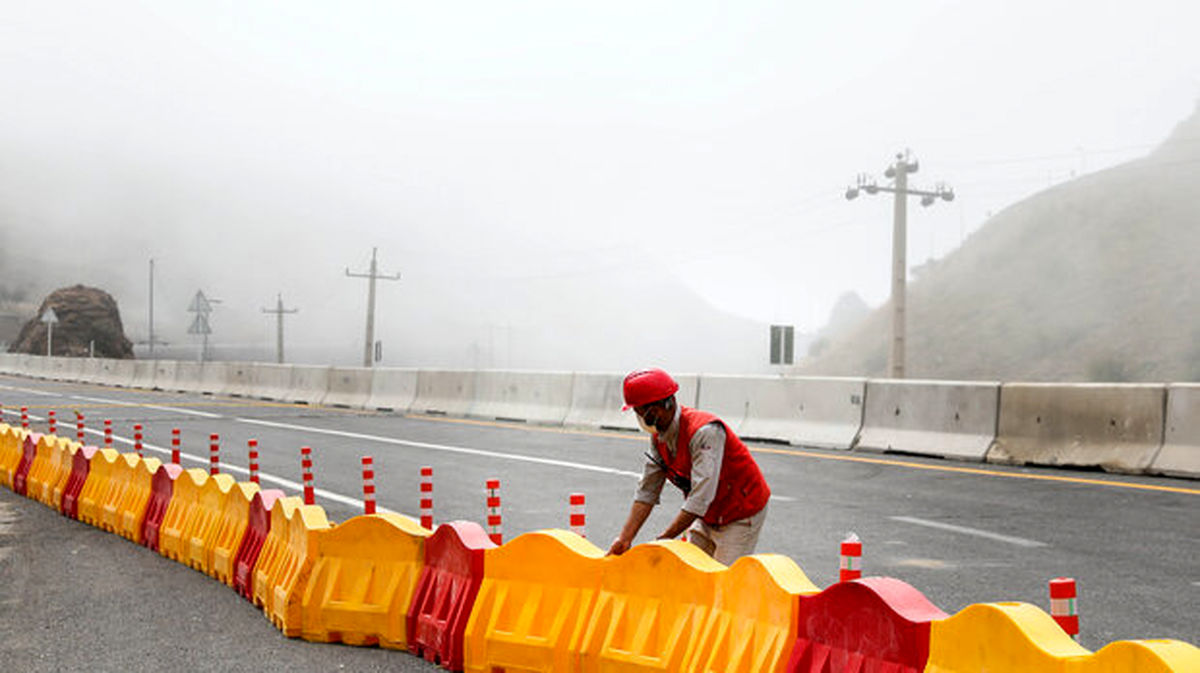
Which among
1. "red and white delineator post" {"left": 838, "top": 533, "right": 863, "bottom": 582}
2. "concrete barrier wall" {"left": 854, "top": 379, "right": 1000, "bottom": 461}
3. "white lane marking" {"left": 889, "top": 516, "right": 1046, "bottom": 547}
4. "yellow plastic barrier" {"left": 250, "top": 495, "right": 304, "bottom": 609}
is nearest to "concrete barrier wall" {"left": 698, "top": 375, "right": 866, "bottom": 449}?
"concrete barrier wall" {"left": 854, "top": 379, "right": 1000, "bottom": 461}

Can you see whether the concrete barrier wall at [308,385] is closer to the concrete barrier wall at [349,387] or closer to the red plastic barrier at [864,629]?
the concrete barrier wall at [349,387]

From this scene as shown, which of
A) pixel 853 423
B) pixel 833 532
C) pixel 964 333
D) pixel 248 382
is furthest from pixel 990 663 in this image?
pixel 964 333

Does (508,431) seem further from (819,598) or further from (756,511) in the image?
(819,598)

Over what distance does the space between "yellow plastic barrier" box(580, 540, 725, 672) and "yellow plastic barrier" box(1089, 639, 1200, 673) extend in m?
1.97

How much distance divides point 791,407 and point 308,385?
18.4 meters

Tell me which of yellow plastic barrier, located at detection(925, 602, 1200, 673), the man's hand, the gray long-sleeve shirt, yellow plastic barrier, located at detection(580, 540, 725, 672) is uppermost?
the gray long-sleeve shirt

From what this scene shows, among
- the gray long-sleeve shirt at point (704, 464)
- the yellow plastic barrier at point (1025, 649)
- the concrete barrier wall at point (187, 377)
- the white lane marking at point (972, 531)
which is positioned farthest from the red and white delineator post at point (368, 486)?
the concrete barrier wall at point (187, 377)

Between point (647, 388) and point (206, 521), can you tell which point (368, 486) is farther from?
point (647, 388)

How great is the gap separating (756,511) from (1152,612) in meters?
2.72

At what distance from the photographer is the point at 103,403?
31.2 meters

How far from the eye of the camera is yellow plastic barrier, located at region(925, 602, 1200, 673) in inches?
124

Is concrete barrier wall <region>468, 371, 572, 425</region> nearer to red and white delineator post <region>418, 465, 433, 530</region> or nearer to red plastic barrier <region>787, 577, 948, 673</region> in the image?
red and white delineator post <region>418, 465, 433, 530</region>

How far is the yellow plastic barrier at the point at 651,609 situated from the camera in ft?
16.5

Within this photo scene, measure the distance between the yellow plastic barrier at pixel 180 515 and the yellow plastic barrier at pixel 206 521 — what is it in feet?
0.13
